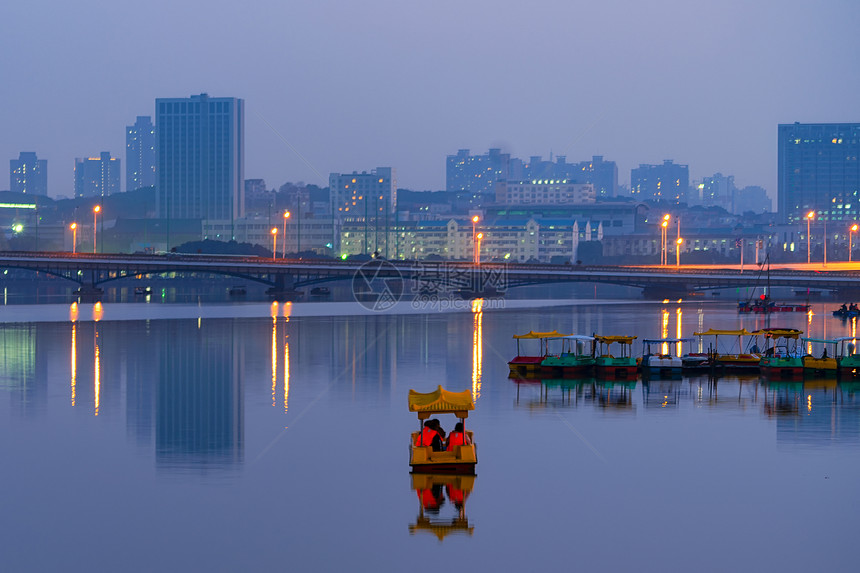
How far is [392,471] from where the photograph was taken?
32.9m

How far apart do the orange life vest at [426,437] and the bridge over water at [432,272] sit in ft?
387

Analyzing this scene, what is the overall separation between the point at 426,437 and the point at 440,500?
386 cm

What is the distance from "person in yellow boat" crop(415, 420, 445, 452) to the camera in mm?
32688

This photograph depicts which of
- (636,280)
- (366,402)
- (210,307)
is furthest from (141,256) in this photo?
(366,402)

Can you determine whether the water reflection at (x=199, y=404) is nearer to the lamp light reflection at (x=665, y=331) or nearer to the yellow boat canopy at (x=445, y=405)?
the yellow boat canopy at (x=445, y=405)

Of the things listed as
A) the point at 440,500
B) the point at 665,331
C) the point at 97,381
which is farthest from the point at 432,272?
the point at 440,500

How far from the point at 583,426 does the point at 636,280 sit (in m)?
122

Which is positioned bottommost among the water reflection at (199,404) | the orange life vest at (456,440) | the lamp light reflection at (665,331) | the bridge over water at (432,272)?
the water reflection at (199,404)

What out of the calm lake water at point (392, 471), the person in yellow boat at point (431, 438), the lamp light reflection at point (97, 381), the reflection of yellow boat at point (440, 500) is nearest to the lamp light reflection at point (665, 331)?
the calm lake water at point (392, 471)

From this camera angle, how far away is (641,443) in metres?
37.9

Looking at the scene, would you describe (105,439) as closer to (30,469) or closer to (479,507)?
(30,469)

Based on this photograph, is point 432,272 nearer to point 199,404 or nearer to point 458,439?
point 199,404

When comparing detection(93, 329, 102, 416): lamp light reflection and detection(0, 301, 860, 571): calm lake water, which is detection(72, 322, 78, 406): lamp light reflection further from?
detection(93, 329, 102, 416): lamp light reflection

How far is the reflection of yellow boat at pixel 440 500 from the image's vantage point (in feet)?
88.1
